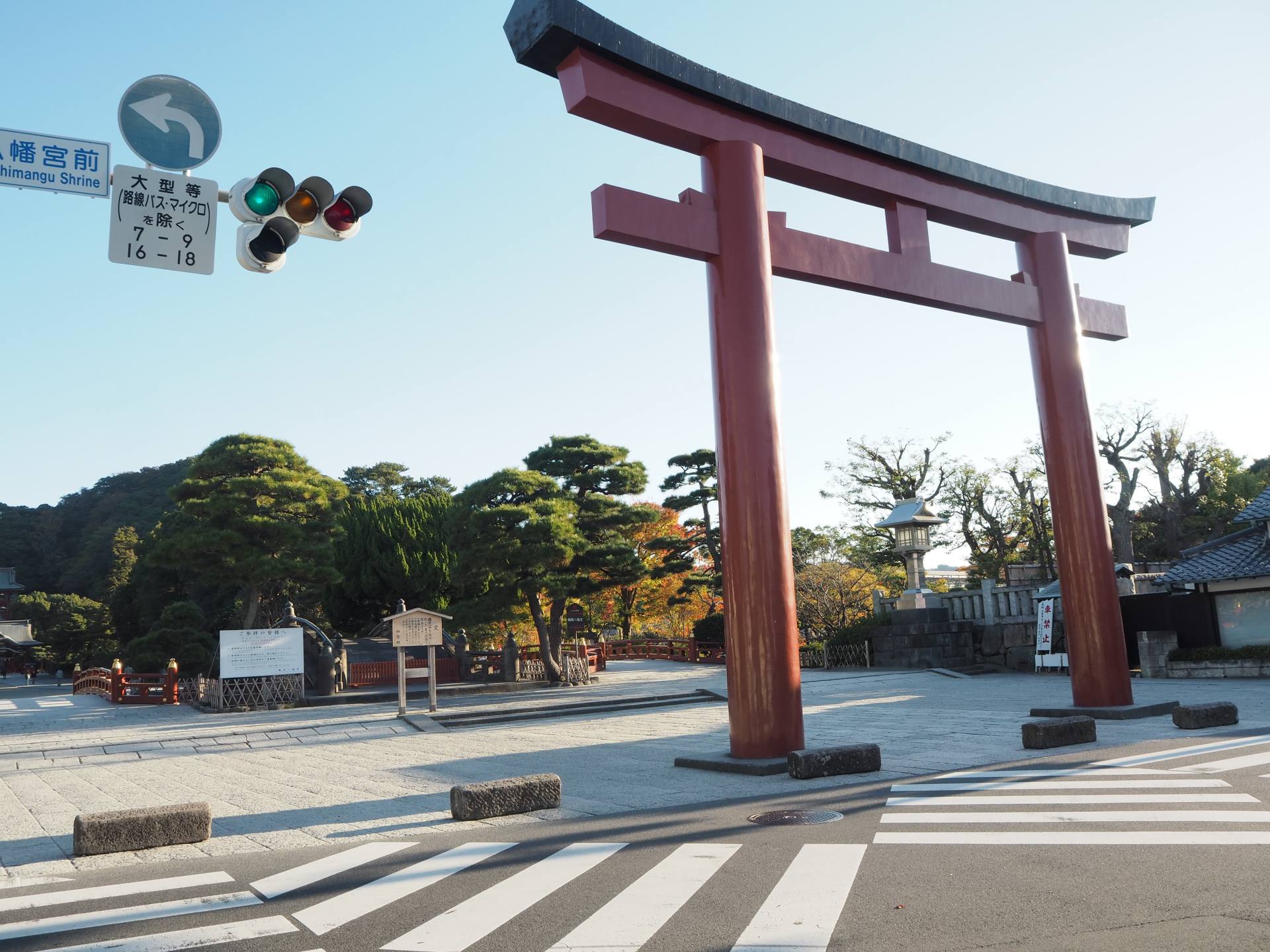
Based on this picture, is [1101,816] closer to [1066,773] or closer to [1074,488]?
[1066,773]

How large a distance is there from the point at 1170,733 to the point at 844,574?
21209 mm

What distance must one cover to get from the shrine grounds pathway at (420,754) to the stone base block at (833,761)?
105 millimetres

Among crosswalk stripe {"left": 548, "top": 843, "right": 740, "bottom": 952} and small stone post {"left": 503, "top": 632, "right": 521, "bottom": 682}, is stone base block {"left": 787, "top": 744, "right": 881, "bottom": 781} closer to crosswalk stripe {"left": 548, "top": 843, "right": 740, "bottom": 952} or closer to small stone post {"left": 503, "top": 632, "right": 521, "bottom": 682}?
crosswalk stripe {"left": 548, "top": 843, "right": 740, "bottom": 952}

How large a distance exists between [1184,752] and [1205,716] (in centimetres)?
199

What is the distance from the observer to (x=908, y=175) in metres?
11.0

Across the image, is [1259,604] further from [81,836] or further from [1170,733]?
[81,836]

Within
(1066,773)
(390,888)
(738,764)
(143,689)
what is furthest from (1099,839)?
(143,689)

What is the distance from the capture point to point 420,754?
1287 cm

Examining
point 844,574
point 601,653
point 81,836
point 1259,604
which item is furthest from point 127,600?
point 1259,604

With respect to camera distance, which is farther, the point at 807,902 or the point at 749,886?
the point at 749,886

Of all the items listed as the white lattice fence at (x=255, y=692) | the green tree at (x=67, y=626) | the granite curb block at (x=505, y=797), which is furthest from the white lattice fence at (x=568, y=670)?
the green tree at (x=67, y=626)

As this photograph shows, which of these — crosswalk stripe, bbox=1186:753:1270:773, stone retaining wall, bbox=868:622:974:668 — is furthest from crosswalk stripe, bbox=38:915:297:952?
stone retaining wall, bbox=868:622:974:668

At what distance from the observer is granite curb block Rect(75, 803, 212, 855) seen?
6285mm

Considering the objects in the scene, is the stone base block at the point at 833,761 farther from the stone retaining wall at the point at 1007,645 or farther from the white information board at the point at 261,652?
the stone retaining wall at the point at 1007,645
